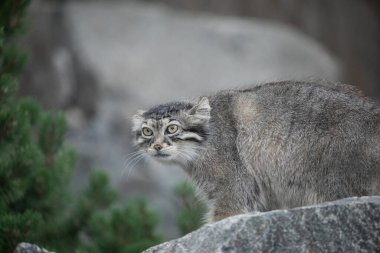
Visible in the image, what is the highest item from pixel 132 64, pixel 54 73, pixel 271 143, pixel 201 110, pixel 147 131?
pixel 132 64

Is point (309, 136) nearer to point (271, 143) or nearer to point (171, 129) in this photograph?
point (271, 143)

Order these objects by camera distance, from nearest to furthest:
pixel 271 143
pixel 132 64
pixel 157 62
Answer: pixel 271 143
pixel 132 64
pixel 157 62

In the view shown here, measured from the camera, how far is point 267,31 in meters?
17.5

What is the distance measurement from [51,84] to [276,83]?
28.5ft

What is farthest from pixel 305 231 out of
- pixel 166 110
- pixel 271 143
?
pixel 166 110

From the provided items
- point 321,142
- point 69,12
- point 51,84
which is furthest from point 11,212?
point 69,12

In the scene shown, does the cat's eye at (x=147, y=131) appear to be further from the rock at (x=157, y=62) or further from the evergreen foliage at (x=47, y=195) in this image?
the rock at (x=157, y=62)

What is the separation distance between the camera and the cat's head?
792 cm

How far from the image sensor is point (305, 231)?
5922 millimetres

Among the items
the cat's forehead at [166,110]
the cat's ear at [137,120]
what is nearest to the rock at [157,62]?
the cat's ear at [137,120]

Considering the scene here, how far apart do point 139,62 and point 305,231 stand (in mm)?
10608

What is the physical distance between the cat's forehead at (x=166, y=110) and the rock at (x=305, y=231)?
2.23 metres

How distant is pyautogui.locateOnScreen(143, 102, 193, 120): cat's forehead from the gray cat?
1 cm

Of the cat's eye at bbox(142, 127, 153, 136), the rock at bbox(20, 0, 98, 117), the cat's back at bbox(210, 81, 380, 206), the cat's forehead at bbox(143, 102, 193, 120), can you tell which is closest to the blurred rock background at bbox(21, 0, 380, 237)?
the rock at bbox(20, 0, 98, 117)
